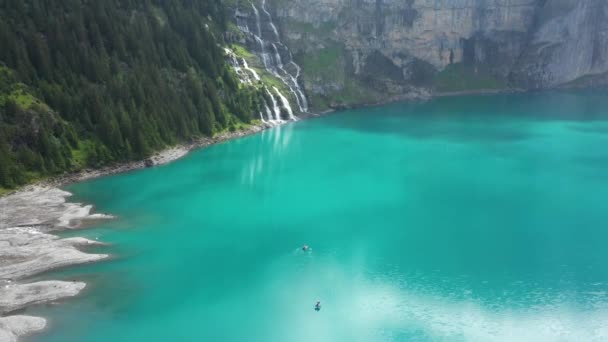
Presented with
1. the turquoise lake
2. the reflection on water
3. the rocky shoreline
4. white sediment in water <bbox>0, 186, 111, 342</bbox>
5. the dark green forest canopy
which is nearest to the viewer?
the turquoise lake

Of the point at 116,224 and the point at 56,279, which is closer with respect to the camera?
the point at 56,279

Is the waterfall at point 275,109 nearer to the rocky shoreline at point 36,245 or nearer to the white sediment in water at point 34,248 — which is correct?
the rocky shoreline at point 36,245

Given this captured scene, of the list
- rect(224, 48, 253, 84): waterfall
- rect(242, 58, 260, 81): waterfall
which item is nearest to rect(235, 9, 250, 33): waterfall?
rect(242, 58, 260, 81): waterfall

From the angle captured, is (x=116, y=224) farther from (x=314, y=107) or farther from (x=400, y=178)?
(x=314, y=107)

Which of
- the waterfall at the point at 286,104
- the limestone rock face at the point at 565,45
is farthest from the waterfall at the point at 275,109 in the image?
the limestone rock face at the point at 565,45

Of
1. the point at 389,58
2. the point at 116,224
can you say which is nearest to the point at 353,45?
the point at 389,58

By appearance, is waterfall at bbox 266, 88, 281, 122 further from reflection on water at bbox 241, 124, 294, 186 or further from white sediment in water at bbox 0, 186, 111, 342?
white sediment in water at bbox 0, 186, 111, 342
